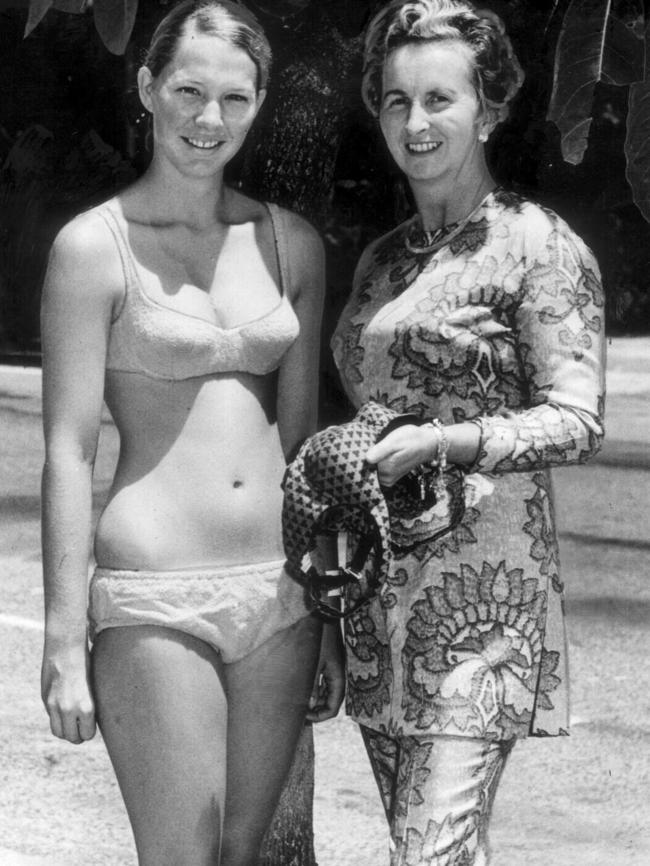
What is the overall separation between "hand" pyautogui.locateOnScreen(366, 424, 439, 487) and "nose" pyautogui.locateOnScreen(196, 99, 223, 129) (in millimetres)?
615

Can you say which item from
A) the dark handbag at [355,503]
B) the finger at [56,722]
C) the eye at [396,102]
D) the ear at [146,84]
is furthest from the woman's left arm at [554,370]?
the finger at [56,722]

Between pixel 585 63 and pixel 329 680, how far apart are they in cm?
122

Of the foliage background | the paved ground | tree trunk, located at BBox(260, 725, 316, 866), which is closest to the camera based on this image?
the foliage background

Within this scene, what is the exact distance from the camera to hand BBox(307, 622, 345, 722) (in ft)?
10.5

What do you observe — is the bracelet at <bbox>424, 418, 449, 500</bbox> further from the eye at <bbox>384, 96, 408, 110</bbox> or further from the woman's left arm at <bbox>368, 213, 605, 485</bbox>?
the eye at <bbox>384, 96, 408, 110</bbox>

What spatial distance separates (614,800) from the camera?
576 cm

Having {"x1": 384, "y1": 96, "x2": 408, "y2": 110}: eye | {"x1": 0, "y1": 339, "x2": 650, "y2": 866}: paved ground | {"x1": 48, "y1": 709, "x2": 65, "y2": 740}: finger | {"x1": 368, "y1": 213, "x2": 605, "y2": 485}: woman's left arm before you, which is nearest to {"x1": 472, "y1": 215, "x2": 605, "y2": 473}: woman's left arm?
{"x1": 368, "y1": 213, "x2": 605, "y2": 485}: woman's left arm

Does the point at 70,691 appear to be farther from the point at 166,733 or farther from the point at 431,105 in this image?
the point at 431,105

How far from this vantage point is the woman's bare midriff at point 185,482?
2.94 metres

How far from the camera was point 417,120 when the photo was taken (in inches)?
116

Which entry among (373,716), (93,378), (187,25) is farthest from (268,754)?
(187,25)

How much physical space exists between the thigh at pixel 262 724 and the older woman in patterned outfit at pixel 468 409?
0.13 m

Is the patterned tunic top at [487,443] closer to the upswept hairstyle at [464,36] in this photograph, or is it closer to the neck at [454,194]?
the neck at [454,194]

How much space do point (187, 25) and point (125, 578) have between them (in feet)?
3.15
